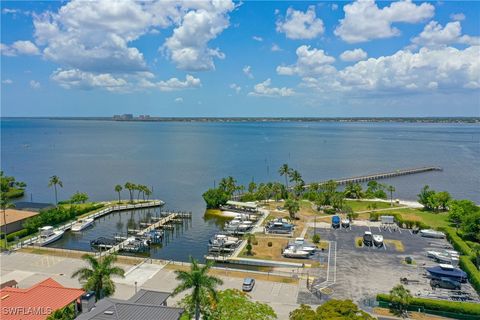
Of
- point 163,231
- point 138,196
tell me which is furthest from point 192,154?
point 163,231

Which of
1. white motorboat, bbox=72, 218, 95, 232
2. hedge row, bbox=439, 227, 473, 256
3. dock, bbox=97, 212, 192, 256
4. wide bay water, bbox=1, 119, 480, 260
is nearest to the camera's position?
hedge row, bbox=439, 227, 473, 256

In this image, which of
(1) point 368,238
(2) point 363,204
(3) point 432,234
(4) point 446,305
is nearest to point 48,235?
(1) point 368,238

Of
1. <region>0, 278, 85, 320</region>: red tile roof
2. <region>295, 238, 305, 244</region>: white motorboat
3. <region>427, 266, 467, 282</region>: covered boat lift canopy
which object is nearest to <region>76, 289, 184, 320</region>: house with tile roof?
<region>0, 278, 85, 320</region>: red tile roof

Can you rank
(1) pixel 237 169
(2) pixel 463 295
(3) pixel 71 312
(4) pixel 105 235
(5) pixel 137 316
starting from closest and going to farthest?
(5) pixel 137 316, (3) pixel 71 312, (2) pixel 463 295, (4) pixel 105 235, (1) pixel 237 169

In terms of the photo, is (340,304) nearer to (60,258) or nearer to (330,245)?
(330,245)

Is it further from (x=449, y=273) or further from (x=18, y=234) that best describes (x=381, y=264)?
(x=18, y=234)

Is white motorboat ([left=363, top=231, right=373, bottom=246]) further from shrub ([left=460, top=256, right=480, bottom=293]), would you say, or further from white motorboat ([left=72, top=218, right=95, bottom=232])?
white motorboat ([left=72, top=218, right=95, bottom=232])
